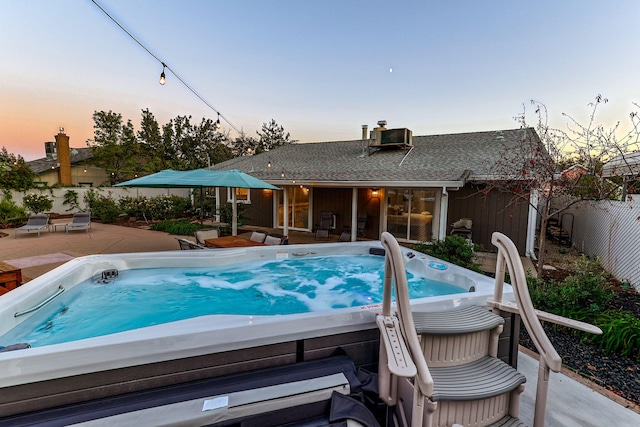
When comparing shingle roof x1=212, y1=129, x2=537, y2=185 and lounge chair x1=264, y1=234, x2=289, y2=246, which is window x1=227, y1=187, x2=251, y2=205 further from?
lounge chair x1=264, y1=234, x2=289, y2=246

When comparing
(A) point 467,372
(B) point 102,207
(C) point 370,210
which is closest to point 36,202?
(B) point 102,207

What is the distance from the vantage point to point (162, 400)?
1736 millimetres

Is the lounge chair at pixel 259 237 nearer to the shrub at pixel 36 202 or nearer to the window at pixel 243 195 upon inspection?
the window at pixel 243 195

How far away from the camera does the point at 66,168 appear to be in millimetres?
20516

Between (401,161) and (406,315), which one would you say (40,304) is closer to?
(406,315)

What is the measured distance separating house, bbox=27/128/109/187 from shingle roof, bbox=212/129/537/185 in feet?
48.2

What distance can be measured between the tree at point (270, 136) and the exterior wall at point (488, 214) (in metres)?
24.5

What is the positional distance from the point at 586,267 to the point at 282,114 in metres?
14.6

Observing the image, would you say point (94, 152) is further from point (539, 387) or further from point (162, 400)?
point (539, 387)

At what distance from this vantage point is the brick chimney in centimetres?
1958

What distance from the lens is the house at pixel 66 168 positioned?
1988cm

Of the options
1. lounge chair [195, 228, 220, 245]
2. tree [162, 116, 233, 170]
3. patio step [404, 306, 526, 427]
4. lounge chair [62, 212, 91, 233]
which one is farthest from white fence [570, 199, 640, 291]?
tree [162, 116, 233, 170]

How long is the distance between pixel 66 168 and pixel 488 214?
26377 millimetres

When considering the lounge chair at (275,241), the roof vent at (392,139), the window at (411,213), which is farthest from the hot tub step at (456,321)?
the roof vent at (392,139)
